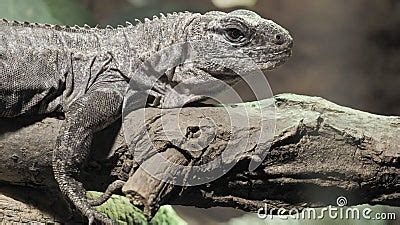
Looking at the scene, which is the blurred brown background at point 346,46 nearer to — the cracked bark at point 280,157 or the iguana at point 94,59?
the iguana at point 94,59

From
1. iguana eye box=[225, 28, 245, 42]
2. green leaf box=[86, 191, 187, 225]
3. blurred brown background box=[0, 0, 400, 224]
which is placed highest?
blurred brown background box=[0, 0, 400, 224]

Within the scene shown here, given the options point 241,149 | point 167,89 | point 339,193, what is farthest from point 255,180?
point 167,89

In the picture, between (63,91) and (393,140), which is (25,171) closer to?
(63,91)

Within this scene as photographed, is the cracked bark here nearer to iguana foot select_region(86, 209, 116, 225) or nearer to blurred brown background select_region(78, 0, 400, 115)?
iguana foot select_region(86, 209, 116, 225)

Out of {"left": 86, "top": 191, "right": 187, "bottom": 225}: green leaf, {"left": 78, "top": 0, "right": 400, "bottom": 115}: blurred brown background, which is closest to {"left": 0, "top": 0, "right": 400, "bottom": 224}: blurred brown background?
{"left": 78, "top": 0, "right": 400, "bottom": 115}: blurred brown background

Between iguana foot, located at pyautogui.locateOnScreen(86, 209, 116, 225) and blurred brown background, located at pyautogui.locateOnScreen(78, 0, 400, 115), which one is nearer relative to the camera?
iguana foot, located at pyautogui.locateOnScreen(86, 209, 116, 225)

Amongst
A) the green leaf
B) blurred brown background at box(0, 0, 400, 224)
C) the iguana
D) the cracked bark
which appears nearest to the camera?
the cracked bark

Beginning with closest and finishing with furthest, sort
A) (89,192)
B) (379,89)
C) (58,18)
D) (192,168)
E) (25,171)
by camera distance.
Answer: (192,168), (25,171), (89,192), (58,18), (379,89)
